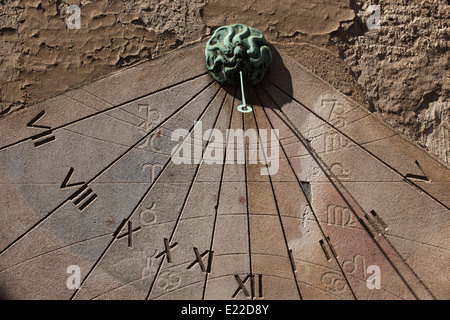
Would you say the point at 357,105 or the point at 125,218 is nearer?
the point at 125,218

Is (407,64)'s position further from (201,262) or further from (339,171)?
(201,262)

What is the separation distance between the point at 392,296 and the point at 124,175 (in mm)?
1526

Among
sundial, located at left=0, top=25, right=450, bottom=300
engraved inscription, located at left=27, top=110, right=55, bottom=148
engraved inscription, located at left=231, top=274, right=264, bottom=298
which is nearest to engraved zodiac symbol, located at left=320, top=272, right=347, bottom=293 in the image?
sundial, located at left=0, top=25, right=450, bottom=300

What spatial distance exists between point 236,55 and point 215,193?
0.75 metres

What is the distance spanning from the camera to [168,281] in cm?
422

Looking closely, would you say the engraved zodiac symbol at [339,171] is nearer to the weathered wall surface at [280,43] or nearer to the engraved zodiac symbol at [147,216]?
the weathered wall surface at [280,43]

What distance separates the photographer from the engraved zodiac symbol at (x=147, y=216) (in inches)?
168

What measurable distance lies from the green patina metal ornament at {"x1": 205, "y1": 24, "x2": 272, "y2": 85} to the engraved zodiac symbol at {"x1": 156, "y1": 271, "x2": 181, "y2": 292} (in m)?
1.08

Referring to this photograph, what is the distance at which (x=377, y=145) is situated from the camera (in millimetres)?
4508

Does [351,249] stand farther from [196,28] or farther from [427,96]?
[196,28]

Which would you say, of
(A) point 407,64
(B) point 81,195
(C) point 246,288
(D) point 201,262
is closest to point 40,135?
(B) point 81,195

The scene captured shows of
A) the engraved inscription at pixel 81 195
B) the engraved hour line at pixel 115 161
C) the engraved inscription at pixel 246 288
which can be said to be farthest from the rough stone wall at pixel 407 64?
the engraved inscription at pixel 81 195

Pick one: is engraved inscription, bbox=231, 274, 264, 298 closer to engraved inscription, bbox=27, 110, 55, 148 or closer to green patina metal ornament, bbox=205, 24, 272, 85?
green patina metal ornament, bbox=205, 24, 272, 85
